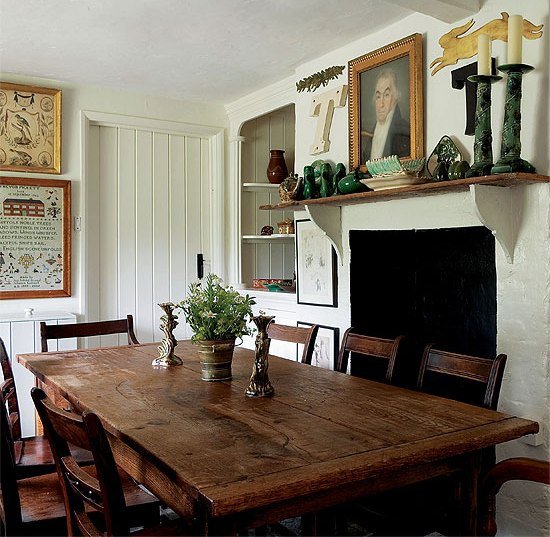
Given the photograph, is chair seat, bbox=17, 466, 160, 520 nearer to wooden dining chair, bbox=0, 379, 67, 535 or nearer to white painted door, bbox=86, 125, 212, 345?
wooden dining chair, bbox=0, 379, 67, 535

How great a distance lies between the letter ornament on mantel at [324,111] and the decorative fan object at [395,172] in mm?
762

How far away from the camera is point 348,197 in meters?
2.96

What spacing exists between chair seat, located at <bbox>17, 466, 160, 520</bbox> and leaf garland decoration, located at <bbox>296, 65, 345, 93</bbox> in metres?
2.47

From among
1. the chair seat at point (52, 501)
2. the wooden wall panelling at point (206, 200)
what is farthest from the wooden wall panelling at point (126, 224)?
the chair seat at point (52, 501)

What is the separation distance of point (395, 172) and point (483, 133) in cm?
42

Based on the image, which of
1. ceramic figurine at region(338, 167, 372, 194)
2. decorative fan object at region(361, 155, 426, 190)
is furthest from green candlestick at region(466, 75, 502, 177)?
ceramic figurine at region(338, 167, 372, 194)

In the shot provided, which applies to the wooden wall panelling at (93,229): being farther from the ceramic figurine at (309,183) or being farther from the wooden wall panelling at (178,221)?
the ceramic figurine at (309,183)

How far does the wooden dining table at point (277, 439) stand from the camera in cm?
126

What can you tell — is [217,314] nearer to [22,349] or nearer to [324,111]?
[324,111]

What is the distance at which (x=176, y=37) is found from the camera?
Answer: 3.17 m

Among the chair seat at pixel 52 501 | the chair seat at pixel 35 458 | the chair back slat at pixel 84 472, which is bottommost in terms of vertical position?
the chair seat at pixel 52 501

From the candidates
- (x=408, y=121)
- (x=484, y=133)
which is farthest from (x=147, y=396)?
(x=408, y=121)

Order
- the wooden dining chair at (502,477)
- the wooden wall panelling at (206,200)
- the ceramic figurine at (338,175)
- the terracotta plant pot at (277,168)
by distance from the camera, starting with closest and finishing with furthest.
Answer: the wooden dining chair at (502,477) < the ceramic figurine at (338,175) < the terracotta plant pot at (277,168) < the wooden wall panelling at (206,200)

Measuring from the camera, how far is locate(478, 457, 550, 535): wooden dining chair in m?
1.58
